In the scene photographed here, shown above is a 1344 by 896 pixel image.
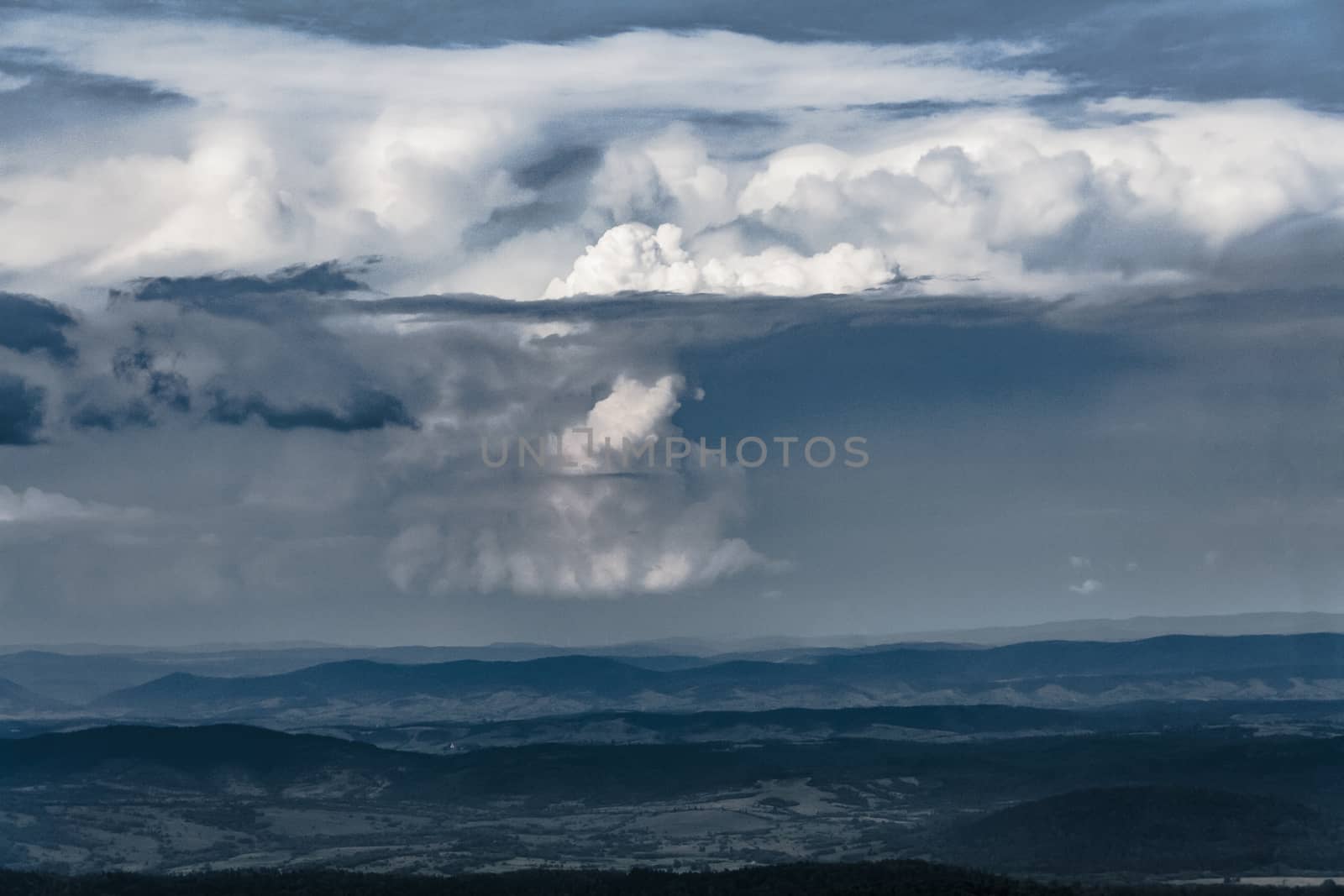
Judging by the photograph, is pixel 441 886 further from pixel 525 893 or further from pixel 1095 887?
pixel 1095 887

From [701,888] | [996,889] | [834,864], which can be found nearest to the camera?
[996,889]

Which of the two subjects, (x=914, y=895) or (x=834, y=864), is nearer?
(x=914, y=895)

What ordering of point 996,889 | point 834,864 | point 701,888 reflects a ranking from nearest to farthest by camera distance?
point 996,889 → point 701,888 → point 834,864

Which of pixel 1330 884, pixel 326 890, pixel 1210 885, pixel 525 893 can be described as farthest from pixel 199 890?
pixel 1330 884

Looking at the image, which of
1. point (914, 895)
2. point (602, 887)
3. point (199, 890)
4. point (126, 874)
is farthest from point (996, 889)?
point (126, 874)

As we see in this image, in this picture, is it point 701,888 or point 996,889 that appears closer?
point 996,889

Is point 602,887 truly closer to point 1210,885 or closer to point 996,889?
point 996,889
